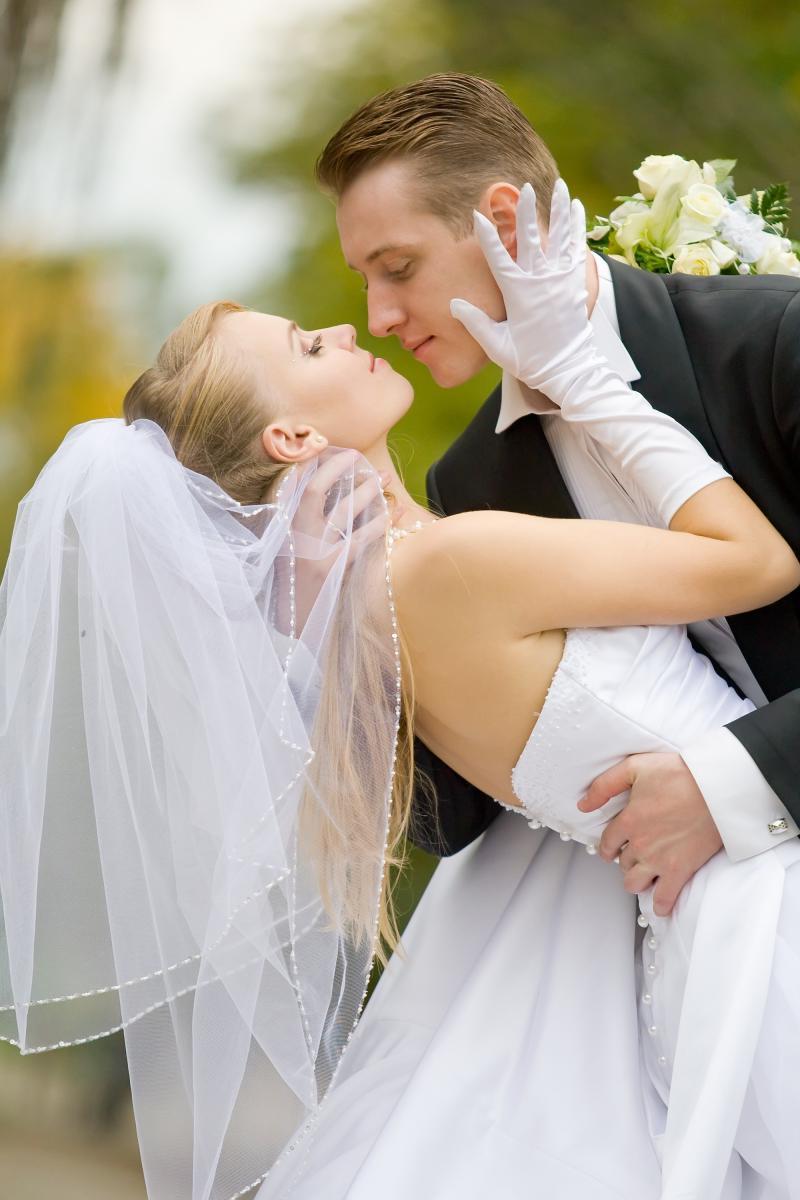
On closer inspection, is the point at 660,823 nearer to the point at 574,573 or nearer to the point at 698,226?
the point at 574,573

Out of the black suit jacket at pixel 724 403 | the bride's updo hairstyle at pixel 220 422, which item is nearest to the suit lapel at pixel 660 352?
the black suit jacket at pixel 724 403

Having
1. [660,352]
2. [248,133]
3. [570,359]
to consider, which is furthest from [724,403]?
[248,133]

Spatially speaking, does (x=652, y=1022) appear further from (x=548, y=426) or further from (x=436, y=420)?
(x=436, y=420)

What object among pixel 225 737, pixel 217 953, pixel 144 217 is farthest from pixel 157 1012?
pixel 144 217

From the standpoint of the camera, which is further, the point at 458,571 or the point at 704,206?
the point at 704,206

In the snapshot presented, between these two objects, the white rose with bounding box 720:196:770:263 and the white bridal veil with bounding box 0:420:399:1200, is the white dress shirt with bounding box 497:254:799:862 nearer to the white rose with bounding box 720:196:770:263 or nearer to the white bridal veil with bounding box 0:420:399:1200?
the white rose with bounding box 720:196:770:263

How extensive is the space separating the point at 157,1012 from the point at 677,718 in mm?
784

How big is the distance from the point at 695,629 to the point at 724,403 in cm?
34

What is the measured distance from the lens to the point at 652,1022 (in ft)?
5.49

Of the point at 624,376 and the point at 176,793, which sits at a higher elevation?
the point at 624,376

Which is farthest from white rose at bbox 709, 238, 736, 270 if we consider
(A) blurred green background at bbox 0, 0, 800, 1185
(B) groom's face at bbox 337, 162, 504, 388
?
(A) blurred green background at bbox 0, 0, 800, 1185

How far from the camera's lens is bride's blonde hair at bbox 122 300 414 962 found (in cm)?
168

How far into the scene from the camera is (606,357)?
6.11 ft

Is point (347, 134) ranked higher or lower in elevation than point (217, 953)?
higher
